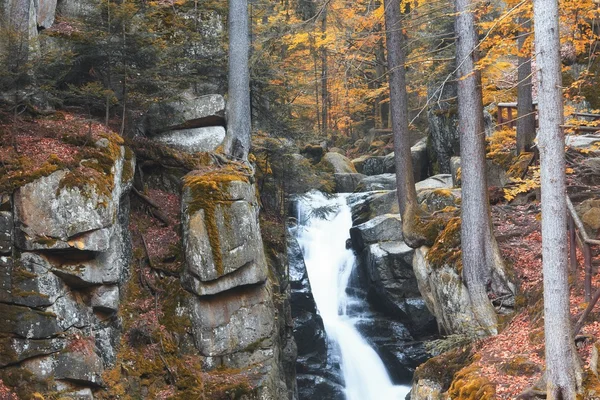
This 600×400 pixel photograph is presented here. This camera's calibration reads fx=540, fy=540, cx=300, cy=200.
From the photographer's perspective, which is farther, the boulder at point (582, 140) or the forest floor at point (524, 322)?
the boulder at point (582, 140)

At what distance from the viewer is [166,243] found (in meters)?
11.0

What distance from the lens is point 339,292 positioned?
1562 centimetres

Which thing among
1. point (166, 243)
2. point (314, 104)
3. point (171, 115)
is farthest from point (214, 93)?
point (314, 104)

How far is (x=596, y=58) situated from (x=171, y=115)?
979 centimetres

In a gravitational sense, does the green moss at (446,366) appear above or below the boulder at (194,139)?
below

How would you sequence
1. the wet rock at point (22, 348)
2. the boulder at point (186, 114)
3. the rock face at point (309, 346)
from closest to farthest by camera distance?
the wet rock at point (22, 348) < the boulder at point (186, 114) < the rock face at point (309, 346)

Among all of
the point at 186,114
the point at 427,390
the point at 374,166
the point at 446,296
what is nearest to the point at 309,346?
the point at 446,296

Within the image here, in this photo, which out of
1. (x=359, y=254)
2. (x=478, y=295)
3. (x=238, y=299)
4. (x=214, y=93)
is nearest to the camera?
(x=478, y=295)

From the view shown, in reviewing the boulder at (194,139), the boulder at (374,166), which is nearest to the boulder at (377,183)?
the boulder at (374,166)

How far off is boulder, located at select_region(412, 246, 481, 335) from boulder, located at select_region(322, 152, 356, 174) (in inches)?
409

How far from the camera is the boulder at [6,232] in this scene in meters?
8.31

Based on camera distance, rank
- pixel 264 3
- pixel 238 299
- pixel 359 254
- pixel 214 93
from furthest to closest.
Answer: pixel 359 254 → pixel 264 3 → pixel 214 93 → pixel 238 299

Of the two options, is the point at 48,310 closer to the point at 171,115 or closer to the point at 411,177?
the point at 171,115

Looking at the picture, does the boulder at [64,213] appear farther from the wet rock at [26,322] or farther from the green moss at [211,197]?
the green moss at [211,197]
